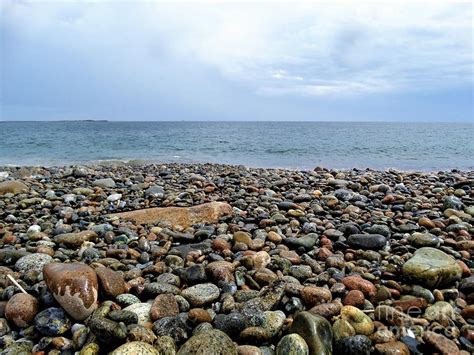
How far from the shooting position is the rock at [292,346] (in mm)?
2535

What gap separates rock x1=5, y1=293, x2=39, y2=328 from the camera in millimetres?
2971

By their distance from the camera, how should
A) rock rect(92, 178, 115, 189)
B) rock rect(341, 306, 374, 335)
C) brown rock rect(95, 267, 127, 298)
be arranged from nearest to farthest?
rock rect(341, 306, 374, 335) < brown rock rect(95, 267, 127, 298) < rock rect(92, 178, 115, 189)

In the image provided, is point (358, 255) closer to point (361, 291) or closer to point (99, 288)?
point (361, 291)

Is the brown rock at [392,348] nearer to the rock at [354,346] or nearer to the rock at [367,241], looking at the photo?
the rock at [354,346]

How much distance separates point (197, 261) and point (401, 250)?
2372mm

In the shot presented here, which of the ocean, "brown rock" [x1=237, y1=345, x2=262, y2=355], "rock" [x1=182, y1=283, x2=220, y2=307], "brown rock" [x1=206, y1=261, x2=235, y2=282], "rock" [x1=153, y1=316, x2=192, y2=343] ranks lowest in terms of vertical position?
the ocean

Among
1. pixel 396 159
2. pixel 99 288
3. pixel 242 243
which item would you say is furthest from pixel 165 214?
pixel 396 159

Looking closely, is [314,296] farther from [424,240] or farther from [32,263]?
[32,263]

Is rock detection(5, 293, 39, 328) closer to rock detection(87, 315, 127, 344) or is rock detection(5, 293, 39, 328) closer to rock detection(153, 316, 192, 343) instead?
rock detection(87, 315, 127, 344)

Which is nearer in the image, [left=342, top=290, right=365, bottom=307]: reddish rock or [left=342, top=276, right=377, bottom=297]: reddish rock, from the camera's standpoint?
[left=342, top=290, right=365, bottom=307]: reddish rock

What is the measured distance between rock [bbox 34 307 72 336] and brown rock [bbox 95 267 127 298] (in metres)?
0.37

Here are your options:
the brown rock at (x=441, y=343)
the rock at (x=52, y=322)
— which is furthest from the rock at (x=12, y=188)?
the brown rock at (x=441, y=343)

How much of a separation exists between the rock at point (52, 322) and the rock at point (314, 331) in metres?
1.80

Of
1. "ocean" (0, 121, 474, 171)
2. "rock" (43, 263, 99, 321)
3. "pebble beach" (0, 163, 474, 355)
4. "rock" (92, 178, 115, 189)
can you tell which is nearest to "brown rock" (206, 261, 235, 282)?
"pebble beach" (0, 163, 474, 355)
